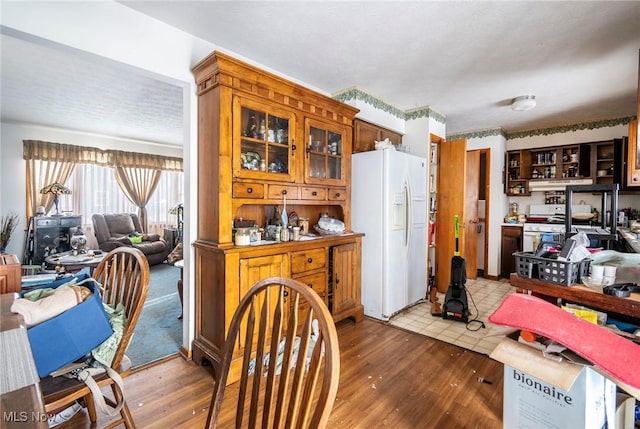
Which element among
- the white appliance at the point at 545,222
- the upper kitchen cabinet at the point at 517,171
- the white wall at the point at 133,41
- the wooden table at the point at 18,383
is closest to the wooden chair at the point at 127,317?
the wooden table at the point at 18,383

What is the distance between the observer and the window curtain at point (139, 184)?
5.98 m

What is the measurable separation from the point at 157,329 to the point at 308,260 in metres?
1.67

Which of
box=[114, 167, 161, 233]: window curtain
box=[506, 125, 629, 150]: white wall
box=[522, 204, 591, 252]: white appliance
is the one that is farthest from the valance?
box=[522, 204, 591, 252]: white appliance

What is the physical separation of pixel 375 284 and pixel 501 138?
3.64 m

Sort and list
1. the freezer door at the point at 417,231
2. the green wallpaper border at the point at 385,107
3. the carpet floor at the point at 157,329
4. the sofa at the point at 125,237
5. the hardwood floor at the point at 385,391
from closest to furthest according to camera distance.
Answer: the hardwood floor at the point at 385,391 < the carpet floor at the point at 157,329 < the green wallpaper border at the point at 385,107 < the freezer door at the point at 417,231 < the sofa at the point at 125,237

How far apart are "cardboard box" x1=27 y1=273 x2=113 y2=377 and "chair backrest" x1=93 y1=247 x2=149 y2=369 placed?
0.12 m

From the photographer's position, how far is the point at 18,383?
28.6 inches

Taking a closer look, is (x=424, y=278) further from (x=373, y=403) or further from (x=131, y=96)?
(x=131, y=96)

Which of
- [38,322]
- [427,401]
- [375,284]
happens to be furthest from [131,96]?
[427,401]

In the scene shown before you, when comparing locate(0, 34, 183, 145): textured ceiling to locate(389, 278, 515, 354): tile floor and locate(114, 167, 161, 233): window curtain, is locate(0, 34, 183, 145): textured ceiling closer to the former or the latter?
locate(114, 167, 161, 233): window curtain

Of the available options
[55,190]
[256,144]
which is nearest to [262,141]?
[256,144]

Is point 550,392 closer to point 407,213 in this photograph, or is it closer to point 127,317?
point 127,317

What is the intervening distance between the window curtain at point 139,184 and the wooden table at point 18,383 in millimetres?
5765

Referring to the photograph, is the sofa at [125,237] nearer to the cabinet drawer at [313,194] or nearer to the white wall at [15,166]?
the white wall at [15,166]
